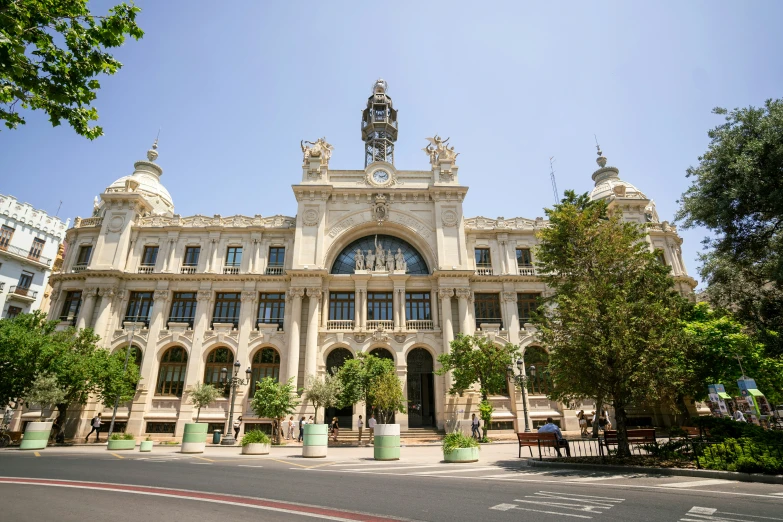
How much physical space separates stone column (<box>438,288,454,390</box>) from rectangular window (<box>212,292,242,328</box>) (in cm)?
1688

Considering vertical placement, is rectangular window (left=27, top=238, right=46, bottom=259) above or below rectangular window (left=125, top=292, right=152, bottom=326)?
above

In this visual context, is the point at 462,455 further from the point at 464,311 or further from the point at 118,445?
the point at 118,445

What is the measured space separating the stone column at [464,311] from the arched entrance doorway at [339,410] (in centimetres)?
922

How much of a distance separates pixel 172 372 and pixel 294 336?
10189 millimetres

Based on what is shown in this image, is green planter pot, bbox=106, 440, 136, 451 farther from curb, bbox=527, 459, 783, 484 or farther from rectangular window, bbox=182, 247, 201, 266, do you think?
curb, bbox=527, 459, 783, 484

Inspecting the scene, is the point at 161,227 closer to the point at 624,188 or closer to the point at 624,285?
the point at 624,285

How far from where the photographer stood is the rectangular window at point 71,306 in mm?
32031

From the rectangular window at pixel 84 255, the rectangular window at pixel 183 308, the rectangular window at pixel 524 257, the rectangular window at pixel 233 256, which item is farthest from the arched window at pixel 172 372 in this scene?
the rectangular window at pixel 524 257

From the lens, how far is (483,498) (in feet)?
28.1

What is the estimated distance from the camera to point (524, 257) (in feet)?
117

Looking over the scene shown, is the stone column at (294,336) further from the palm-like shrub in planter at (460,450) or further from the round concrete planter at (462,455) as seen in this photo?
the round concrete planter at (462,455)

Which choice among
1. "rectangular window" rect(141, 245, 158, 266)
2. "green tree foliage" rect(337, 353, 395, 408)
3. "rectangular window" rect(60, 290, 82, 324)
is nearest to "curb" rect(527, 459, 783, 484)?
"green tree foliage" rect(337, 353, 395, 408)

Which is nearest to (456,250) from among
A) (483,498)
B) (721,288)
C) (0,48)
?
(721,288)

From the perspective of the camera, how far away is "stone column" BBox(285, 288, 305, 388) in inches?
1173
